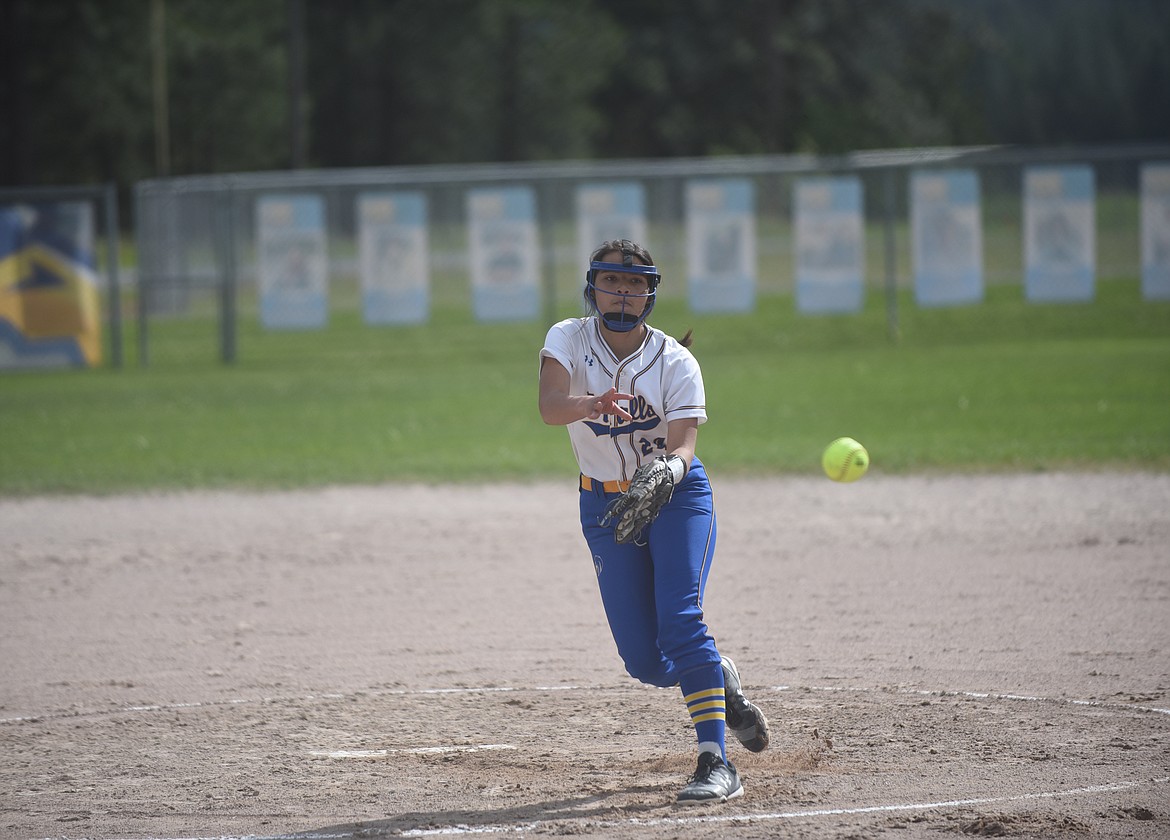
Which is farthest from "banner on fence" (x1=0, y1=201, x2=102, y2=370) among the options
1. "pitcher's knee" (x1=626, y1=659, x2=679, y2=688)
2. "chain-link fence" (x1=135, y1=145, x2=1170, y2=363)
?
"pitcher's knee" (x1=626, y1=659, x2=679, y2=688)

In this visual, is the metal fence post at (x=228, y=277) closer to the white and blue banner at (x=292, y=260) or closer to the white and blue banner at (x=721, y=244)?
the white and blue banner at (x=292, y=260)

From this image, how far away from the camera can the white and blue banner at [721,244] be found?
864 inches

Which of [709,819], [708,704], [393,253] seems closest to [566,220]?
[393,253]

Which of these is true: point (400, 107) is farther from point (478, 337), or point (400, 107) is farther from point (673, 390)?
point (673, 390)

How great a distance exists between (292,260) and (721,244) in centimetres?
683

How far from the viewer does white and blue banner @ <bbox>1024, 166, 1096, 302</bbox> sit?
20906 mm

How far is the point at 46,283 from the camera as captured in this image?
1956cm

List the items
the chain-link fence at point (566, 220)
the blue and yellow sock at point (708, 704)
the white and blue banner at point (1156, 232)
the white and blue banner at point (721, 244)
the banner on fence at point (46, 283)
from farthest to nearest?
the white and blue banner at point (721, 244)
the chain-link fence at point (566, 220)
the white and blue banner at point (1156, 232)
the banner on fence at point (46, 283)
the blue and yellow sock at point (708, 704)

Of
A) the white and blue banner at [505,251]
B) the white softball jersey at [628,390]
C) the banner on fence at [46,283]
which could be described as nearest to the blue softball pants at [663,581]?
the white softball jersey at [628,390]

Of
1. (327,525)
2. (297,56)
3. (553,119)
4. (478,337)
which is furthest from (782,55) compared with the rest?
(327,525)

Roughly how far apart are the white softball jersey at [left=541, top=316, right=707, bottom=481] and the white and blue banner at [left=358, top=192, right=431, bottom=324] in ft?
55.1

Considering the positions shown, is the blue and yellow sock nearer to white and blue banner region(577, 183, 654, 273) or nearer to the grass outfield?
the grass outfield

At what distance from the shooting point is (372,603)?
829 centimetres

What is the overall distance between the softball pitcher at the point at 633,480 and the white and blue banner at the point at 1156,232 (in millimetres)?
17014
